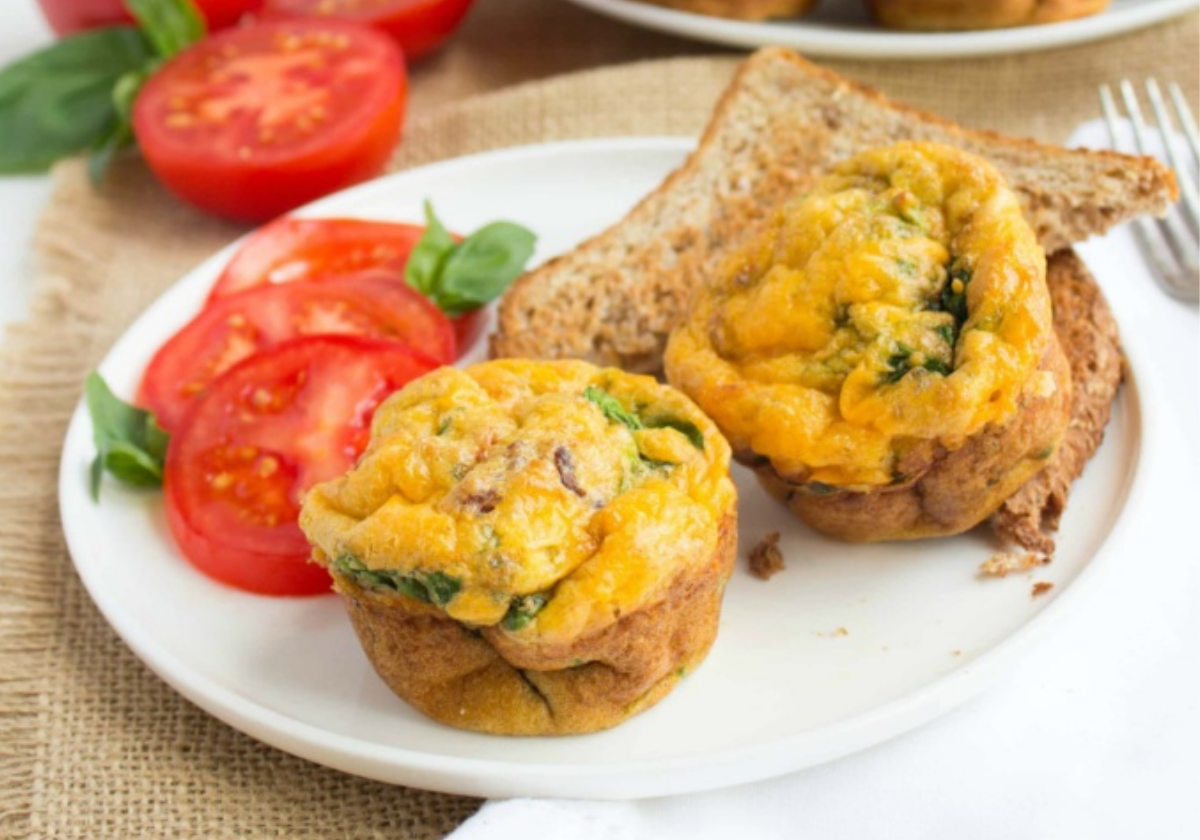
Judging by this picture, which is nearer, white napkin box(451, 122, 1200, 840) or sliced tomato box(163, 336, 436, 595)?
white napkin box(451, 122, 1200, 840)

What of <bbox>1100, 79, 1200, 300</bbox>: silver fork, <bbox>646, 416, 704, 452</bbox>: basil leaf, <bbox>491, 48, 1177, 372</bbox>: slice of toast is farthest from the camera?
<bbox>1100, 79, 1200, 300</bbox>: silver fork

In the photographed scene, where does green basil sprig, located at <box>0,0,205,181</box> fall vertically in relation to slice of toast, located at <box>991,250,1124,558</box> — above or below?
below

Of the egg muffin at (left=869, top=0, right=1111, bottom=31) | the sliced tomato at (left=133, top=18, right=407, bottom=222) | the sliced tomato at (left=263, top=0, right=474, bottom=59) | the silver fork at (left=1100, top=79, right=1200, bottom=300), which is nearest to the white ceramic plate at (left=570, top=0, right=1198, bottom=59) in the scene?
the egg muffin at (left=869, top=0, right=1111, bottom=31)

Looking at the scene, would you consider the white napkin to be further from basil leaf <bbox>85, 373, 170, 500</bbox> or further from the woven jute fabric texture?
basil leaf <bbox>85, 373, 170, 500</bbox>

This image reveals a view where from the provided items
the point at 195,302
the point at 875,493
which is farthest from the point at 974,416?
the point at 195,302

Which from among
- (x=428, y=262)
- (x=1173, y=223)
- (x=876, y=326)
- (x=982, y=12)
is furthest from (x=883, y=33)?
(x=876, y=326)

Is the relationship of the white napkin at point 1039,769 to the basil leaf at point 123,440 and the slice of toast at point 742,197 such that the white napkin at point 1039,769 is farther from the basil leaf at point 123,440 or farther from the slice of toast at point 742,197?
the basil leaf at point 123,440

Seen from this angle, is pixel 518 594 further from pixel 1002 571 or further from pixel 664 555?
pixel 1002 571
